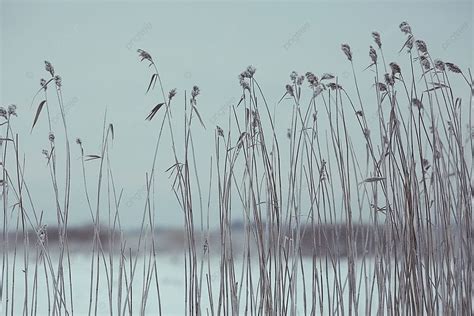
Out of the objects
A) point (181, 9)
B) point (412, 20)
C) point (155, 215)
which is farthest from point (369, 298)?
point (181, 9)

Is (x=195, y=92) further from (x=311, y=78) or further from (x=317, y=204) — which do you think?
(x=317, y=204)

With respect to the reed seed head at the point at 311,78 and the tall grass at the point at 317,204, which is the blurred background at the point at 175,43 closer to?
the tall grass at the point at 317,204

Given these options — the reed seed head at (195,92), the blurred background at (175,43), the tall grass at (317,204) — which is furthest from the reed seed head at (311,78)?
the blurred background at (175,43)

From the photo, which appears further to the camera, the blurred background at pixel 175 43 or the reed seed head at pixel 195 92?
the blurred background at pixel 175 43

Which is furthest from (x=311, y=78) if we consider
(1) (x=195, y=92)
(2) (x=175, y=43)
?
(2) (x=175, y=43)

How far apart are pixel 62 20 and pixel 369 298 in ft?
5.20

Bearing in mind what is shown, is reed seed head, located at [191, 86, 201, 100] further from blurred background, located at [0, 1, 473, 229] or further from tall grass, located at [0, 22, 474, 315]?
blurred background, located at [0, 1, 473, 229]

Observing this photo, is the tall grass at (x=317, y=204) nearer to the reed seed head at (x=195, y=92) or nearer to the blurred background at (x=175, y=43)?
the reed seed head at (x=195, y=92)

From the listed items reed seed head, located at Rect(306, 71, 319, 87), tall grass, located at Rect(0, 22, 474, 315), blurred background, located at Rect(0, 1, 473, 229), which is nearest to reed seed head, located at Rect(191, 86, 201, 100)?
tall grass, located at Rect(0, 22, 474, 315)

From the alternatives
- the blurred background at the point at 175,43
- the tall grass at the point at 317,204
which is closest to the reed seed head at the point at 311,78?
the tall grass at the point at 317,204

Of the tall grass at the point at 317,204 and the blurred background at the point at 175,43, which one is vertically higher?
the blurred background at the point at 175,43

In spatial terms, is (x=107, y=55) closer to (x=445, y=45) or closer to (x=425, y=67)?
(x=445, y=45)

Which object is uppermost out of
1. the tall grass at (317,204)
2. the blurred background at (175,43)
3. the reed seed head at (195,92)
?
the blurred background at (175,43)

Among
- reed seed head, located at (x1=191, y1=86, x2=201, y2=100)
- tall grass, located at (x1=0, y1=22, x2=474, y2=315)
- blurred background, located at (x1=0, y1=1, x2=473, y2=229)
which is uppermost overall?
blurred background, located at (x1=0, y1=1, x2=473, y2=229)
